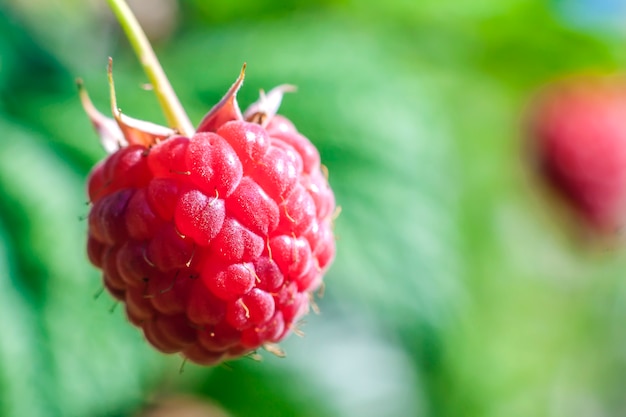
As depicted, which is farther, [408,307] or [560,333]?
[560,333]

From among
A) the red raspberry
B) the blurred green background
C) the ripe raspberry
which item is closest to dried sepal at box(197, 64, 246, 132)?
the red raspberry

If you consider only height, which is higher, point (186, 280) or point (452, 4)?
point (452, 4)

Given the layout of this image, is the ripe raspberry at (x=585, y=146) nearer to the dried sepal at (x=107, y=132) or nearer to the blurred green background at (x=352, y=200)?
the blurred green background at (x=352, y=200)

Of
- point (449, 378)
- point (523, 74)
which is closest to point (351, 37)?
point (523, 74)

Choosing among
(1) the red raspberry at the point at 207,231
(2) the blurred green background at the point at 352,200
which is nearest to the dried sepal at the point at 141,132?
(1) the red raspberry at the point at 207,231

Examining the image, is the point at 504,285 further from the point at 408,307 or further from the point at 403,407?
the point at 408,307
